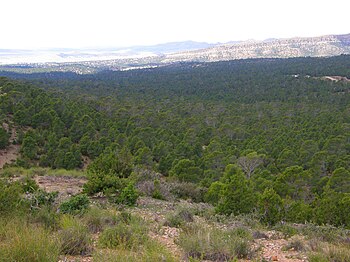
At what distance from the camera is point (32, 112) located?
31.8 metres

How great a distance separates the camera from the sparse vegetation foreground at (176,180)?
15.7ft

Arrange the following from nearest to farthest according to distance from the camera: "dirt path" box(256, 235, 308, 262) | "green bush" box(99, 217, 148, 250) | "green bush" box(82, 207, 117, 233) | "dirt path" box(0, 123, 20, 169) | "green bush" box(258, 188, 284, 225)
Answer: "green bush" box(99, 217, 148, 250) → "dirt path" box(256, 235, 308, 262) → "green bush" box(82, 207, 117, 233) → "green bush" box(258, 188, 284, 225) → "dirt path" box(0, 123, 20, 169)

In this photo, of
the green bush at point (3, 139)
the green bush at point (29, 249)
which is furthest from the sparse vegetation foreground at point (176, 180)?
the green bush at point (3, 139)

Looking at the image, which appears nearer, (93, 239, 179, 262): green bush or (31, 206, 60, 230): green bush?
(93, 239, 179, 262): green bush

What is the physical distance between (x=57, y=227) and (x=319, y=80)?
3022 inches

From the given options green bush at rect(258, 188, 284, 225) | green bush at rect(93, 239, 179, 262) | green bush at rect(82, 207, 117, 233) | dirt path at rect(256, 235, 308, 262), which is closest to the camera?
green bush at rect(93, 239, 179, 262)

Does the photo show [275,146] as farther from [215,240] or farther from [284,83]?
[284,83]

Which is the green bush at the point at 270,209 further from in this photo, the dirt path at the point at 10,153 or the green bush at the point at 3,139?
the green bush at the point at 3,139

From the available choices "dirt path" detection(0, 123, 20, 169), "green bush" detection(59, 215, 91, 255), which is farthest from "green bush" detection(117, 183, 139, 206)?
"dirt path" detection(0, 123, 20, 169)

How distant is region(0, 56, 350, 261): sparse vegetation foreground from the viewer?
4.78m

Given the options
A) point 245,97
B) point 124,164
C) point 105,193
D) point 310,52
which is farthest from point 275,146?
point 310,52

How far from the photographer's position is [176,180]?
19.9m

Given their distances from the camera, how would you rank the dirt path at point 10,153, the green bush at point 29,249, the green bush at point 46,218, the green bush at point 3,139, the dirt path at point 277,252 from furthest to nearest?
the green bush at point 3,139 → the dirt path at point 10,153 → the green bush at point 46,218 → the dirt path at point 277,252 → the green bush at point 29,249

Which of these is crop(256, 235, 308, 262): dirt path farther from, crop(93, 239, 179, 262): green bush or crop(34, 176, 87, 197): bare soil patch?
crop(34, 176, 87, 197): bare soil patch
